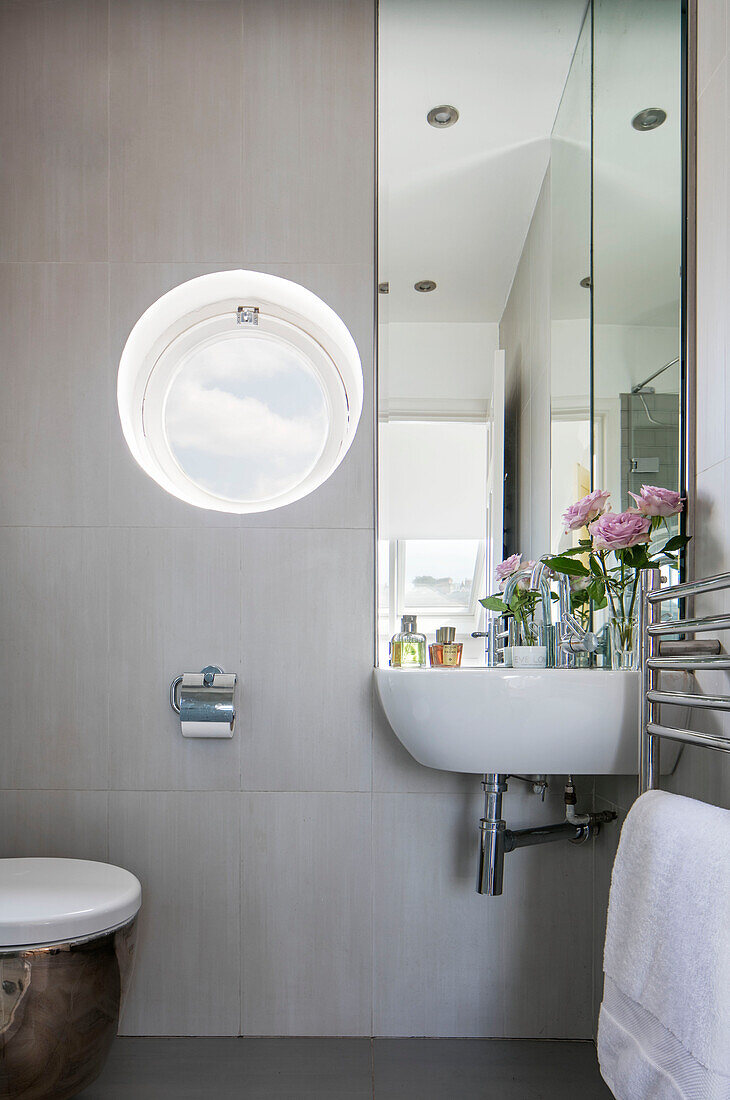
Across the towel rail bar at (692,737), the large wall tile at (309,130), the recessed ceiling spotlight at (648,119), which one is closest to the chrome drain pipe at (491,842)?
the towel rail bar at (692,737)

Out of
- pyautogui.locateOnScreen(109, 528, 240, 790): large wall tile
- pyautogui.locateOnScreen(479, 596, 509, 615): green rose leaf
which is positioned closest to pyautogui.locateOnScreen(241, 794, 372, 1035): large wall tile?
pyautogui.locateOnScreen(109, 528, 240, 790): large wall tile

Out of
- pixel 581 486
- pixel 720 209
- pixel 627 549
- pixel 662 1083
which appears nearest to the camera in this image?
pixel 662 1083

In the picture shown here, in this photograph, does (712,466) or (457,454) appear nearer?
(712,466)

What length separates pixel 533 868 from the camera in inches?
70.1

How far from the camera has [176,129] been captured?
73.4 inches

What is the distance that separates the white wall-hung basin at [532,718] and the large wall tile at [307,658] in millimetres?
333

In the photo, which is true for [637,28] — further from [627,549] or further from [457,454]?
[627,549]

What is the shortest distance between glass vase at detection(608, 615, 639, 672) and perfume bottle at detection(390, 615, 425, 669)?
391mm

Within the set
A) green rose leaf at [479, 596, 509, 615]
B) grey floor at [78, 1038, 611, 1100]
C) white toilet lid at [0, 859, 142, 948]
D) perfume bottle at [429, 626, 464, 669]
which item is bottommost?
grey floor at [78, 1038, 611, 1100]

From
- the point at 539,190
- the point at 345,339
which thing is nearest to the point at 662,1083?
the point at 345,339

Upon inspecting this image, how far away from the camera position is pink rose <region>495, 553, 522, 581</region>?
1.83 m

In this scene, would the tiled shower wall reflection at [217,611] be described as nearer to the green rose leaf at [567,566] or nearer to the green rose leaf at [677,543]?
the green rose leaf at [567,566]

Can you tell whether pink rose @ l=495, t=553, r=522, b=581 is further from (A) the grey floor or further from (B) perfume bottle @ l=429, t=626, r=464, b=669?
(A) the grey floor

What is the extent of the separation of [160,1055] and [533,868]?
819 millimetres
